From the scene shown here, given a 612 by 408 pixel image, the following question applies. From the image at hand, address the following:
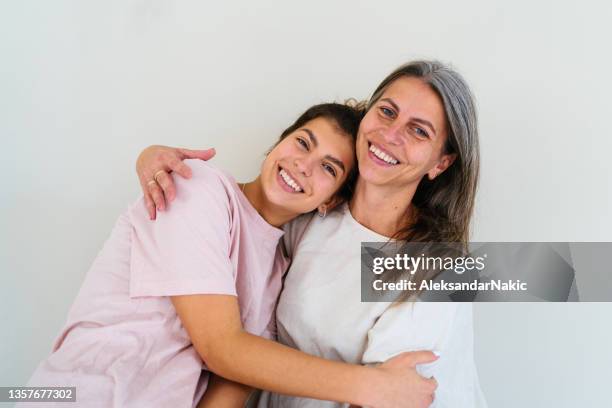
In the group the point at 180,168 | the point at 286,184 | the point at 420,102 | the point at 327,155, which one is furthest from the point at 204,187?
the point at 420,102

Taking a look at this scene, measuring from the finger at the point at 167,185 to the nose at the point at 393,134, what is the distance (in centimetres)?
47

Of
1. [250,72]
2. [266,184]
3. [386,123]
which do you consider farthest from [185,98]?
[386,123]

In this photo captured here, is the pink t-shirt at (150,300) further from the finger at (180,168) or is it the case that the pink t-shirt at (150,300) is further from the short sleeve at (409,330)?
the short sleeve at (409,330)

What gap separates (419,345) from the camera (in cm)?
122

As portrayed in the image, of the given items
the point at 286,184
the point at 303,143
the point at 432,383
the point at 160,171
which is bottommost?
the point at 432,383

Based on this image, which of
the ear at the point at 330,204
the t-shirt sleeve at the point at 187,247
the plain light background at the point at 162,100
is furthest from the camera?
the plain light background at the point at 162,100

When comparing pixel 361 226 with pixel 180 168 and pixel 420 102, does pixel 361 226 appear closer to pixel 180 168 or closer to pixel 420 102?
pixel 420 102

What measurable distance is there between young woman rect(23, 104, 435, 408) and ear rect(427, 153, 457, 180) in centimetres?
44

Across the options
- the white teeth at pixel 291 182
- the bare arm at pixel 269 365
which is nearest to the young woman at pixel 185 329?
the bare arm at pixel 269 365

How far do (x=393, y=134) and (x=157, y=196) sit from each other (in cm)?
52

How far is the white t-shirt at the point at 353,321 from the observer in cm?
122

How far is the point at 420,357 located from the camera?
1.17 meters

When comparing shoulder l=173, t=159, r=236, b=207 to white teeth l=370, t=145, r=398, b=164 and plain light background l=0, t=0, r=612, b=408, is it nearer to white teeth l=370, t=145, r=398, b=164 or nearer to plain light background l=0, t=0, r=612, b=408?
white teeth l=370, t=145, r=398, b=164

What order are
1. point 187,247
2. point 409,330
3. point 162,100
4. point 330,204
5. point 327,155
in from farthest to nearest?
point 162,100 < point 330,204 < point 327,155 < point 409,330 < point 187,247
